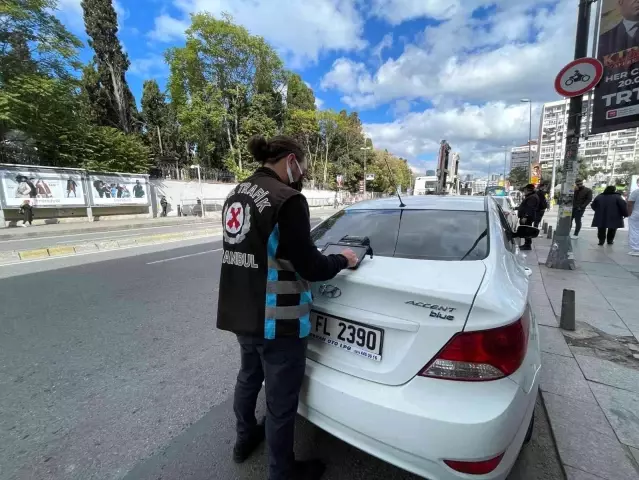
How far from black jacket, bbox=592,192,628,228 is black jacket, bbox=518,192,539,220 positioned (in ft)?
4.62

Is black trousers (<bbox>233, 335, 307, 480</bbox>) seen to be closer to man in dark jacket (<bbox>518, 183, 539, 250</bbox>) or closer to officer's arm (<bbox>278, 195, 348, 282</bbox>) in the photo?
officer's arm (<bbox>278, 195, 348, 282</bbox>)

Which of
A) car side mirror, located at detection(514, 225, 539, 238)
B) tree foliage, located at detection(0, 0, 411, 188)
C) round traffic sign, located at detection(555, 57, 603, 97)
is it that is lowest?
car side mirror, located at detection(514, 225, 539, 238)

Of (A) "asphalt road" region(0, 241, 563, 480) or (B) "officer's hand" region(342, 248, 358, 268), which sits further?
(A) "asphalt road" region(0, 241, 563, 480)

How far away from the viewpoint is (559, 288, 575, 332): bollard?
11.6ft

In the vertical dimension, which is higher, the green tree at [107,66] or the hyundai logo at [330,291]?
the green tree at [107,66]

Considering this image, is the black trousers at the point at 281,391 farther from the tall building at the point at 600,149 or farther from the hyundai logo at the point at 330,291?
the tall building at the point at 600,149

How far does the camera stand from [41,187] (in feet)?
51.8

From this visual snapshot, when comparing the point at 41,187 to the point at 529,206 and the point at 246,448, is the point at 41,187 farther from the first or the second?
the point at 529,206

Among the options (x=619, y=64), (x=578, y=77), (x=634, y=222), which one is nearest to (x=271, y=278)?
(x=578, y=77)

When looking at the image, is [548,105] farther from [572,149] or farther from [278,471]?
[278,471]

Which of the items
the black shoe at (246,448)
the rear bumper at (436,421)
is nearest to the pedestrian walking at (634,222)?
A: the rear bumper at (436,421)

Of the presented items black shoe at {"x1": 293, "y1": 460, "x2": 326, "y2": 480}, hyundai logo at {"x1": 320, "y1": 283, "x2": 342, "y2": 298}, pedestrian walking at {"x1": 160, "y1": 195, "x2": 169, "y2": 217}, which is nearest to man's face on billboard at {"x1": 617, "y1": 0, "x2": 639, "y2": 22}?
hyundai logo at {"x1": 320, "y1": 283, "x2": 342, "y2": 298}

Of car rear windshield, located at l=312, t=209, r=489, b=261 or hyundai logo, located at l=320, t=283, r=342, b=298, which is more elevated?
car rear windshield, located at l=312, t=209, r=489, b=261

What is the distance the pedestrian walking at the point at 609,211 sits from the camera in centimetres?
820
